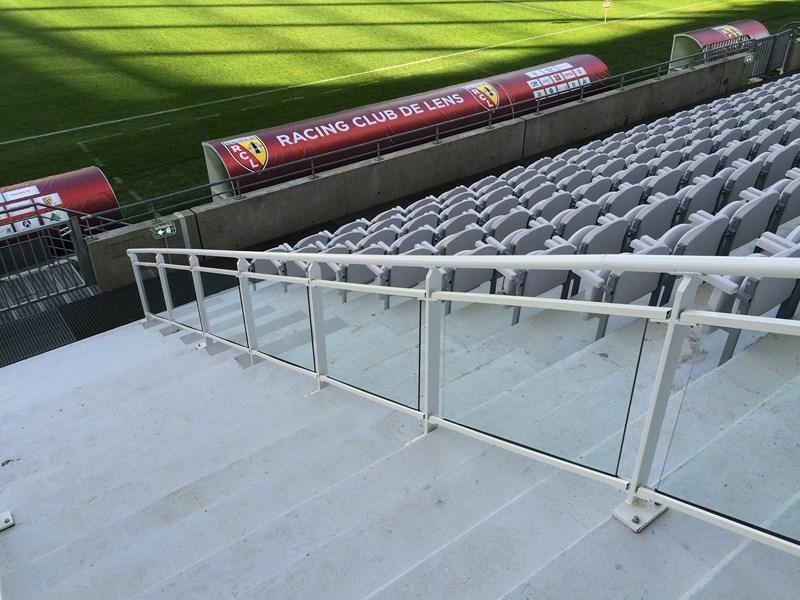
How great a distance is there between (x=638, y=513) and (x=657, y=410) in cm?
43

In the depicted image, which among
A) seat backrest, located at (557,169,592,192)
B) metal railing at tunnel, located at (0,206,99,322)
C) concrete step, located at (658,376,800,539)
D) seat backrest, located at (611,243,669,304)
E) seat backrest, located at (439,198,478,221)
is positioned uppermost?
concrete step, located at (658,376,800,539)

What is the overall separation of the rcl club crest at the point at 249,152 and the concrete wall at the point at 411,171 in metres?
0.74

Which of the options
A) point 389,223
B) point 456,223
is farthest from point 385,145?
point 456,223

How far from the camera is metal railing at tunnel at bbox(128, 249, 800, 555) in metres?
2.22

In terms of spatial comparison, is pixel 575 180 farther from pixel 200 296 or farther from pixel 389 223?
pixel 200 296

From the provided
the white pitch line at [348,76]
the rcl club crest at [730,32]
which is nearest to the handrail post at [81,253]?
the white pitch line at [348,76]

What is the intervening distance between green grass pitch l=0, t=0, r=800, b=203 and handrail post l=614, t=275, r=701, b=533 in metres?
14.6

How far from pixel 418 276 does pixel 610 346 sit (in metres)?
4.12

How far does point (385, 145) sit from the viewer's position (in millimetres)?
14328

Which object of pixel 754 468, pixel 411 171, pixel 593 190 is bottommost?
pixel 411 171

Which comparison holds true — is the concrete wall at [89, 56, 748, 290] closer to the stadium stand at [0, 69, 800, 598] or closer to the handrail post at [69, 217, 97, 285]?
the handrail post at [69, 217, 97, 285]

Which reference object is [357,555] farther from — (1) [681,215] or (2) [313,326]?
(1) [681,215]

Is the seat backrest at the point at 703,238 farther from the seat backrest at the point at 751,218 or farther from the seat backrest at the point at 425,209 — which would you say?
the seat backrest at the point at 425,209

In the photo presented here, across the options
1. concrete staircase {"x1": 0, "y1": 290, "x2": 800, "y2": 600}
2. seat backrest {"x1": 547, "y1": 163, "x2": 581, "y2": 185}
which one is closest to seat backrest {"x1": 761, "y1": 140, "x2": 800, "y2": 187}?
seat backrest {"x1": 547, "y1": 163, "x2": 581, "y2": 185}
